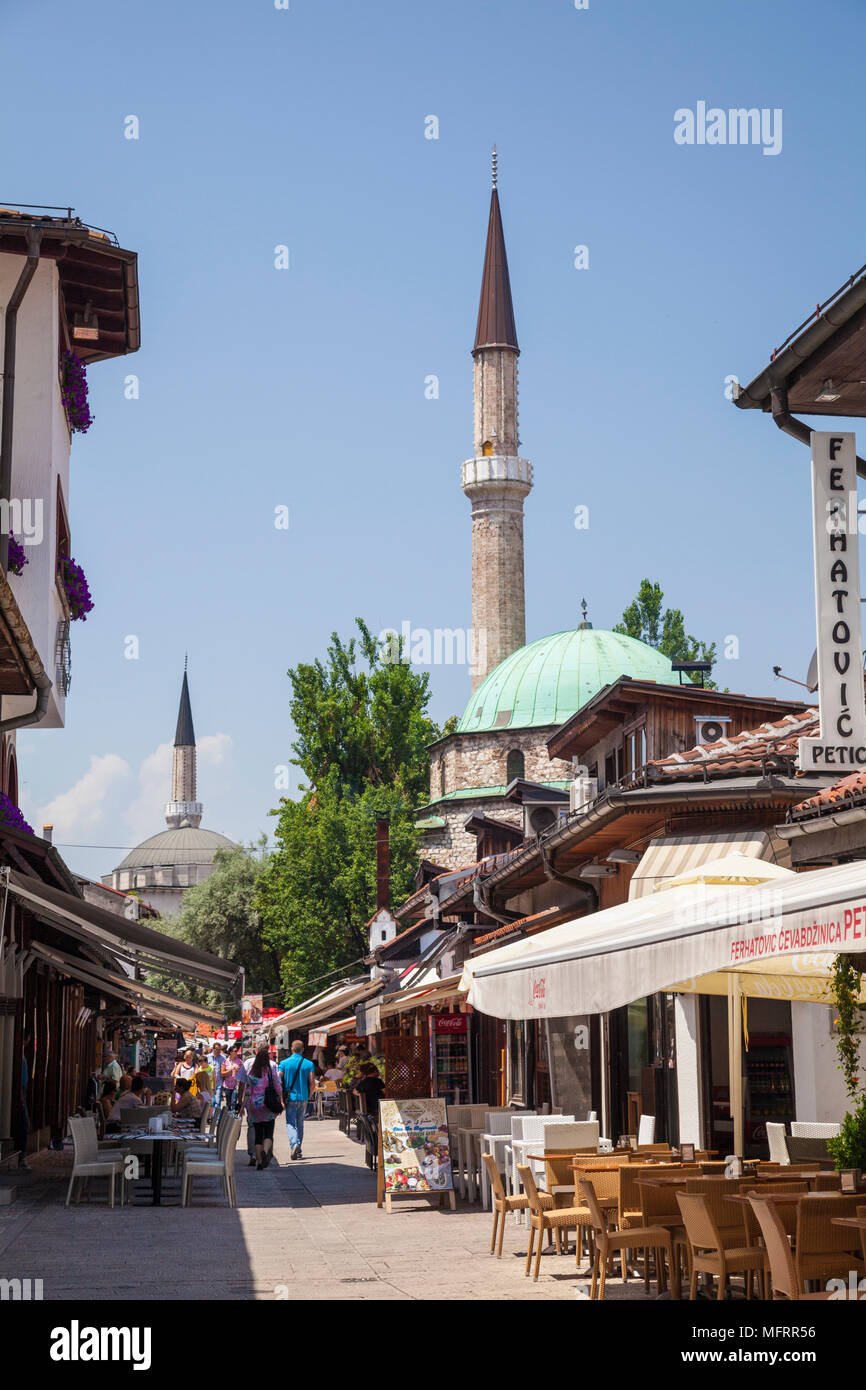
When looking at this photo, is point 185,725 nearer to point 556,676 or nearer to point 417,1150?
point 556,676

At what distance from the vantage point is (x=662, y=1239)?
9.45 metres

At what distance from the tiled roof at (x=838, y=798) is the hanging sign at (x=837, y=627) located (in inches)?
73.4

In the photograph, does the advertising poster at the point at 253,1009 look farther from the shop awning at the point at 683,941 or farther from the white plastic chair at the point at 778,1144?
the white plastic chair at the point at 778,1144

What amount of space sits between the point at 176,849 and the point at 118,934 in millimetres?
131159

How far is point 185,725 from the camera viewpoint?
522ft

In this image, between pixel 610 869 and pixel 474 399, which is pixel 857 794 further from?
pixel 474 399

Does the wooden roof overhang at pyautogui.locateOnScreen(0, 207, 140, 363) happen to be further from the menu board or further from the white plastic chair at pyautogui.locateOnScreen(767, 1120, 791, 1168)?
the white plastic chair at pyautogui.locateOnScreen(767, 1120, 791, 1168)

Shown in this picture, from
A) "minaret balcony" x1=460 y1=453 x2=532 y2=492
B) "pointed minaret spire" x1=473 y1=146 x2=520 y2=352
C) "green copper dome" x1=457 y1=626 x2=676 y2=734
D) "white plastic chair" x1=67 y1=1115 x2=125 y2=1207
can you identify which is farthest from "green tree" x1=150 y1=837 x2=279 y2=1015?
"white plastic chair" x1=67 y1=1115 x2=125 y2=1207

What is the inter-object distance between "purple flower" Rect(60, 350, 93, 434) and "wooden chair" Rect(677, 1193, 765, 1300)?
12.5m

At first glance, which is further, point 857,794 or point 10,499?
point 10,499

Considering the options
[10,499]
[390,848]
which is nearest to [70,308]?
[10,499]

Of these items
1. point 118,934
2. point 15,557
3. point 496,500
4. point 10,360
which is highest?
point 496,500

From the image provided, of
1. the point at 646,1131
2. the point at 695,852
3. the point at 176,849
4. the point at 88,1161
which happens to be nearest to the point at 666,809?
A: the point at 695,852
